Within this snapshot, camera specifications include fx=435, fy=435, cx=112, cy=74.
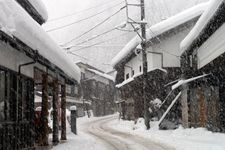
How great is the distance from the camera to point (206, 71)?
2412cm

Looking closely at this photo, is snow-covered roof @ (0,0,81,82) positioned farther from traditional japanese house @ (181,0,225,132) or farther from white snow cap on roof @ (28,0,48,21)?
traditional japanese house @ (181,0,225,132)

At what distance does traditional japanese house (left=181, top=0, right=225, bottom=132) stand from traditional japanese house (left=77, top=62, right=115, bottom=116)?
38894 mm

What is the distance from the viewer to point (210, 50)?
20.8 metres

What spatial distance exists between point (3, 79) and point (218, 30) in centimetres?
1087

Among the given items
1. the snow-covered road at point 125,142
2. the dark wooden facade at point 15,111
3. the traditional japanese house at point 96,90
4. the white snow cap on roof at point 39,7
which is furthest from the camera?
the traditional japanese house at point 96,90

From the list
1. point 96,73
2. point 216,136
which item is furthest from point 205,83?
point 96,73

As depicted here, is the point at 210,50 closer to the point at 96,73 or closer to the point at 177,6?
the point at 96,73

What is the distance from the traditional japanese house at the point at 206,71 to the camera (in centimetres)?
1802

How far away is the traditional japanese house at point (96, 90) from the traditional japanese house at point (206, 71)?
38.9m

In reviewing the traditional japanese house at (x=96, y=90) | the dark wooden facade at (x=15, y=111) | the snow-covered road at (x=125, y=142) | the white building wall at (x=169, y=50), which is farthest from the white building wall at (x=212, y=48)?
the traditional japanese house at (x=96, y=90)

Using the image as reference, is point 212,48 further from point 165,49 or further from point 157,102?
point 165,49

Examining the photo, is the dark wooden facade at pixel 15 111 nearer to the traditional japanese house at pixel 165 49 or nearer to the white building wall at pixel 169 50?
the traditional japanese house at pixel 165 49

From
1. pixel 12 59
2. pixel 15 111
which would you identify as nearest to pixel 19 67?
pixel 12 59

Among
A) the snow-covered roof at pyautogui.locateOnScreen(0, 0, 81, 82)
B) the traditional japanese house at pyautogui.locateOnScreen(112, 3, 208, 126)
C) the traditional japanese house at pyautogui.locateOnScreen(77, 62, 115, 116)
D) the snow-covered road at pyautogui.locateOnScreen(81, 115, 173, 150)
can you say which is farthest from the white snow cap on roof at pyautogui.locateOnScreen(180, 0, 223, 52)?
the traditional japanese house at pyautogui.locateOnScreen(77, 62, 115, 116)
